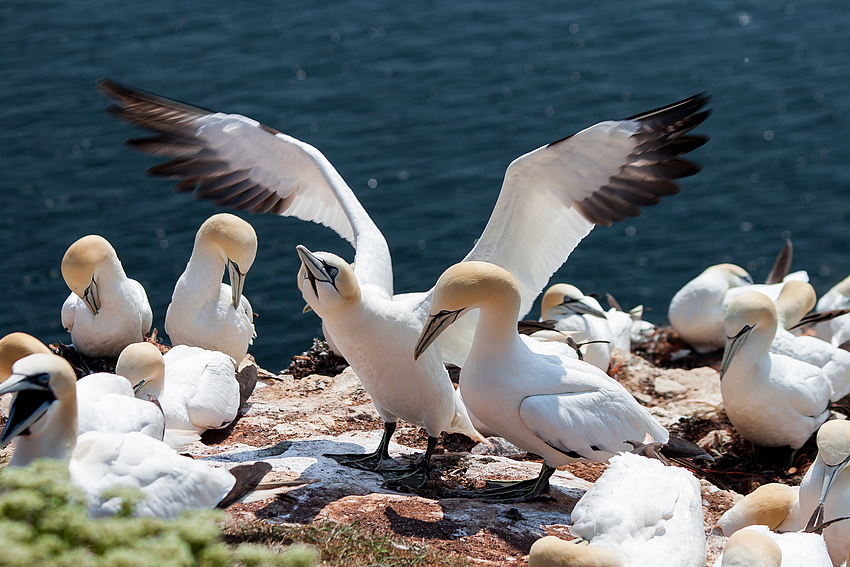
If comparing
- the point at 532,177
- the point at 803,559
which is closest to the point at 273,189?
the point at 532,177

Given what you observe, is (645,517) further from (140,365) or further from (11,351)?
(11,351)

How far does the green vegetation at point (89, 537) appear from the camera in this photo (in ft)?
8.04

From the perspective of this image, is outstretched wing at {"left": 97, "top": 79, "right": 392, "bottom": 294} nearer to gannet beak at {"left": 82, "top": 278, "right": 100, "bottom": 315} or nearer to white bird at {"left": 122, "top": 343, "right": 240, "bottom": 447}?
gannet beak at {"left": 82, "top": 278, "right": 100, "bottom": 315}

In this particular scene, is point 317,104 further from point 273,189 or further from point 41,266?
point 273,189

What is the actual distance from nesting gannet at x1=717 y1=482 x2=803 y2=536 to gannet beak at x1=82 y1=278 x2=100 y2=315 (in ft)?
14.0

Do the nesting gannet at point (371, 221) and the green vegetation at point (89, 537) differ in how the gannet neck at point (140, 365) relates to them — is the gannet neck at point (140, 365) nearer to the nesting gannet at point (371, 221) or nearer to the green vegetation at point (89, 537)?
the nesting gannet at point (371, 221)

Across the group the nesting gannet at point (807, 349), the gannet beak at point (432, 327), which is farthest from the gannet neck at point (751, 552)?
the nesting gannet at point (807, 349)

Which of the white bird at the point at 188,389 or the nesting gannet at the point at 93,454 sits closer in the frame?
the nesting gannet at the point at 93,454

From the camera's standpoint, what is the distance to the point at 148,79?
49.0 feet

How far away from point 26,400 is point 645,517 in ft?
8.19

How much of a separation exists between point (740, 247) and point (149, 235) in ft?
26.6

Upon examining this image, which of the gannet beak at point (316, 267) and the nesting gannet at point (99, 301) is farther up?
the gannet beak at point (316, 267)

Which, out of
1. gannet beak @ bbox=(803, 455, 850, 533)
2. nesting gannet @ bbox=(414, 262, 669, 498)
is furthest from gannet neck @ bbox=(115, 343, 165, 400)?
gannet beak @ bbox=(803, 455, 850, 533)

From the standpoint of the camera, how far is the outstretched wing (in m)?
5.59
